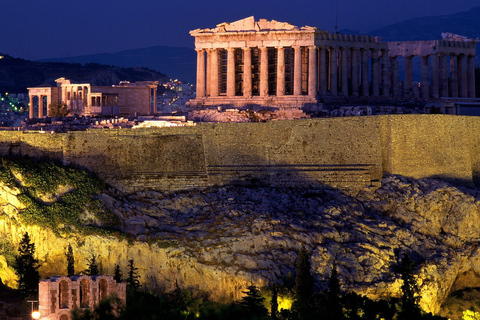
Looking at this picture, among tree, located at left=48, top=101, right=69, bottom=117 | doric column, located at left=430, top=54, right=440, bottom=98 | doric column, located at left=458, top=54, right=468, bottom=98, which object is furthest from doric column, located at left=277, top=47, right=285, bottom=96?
tree, located at left=48, top=101, right=69, bottom=117

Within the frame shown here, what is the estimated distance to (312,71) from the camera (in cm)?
7450

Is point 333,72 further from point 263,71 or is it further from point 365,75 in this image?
point 263,71

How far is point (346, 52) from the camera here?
256 feet

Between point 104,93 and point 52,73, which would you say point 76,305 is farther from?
point 52,73

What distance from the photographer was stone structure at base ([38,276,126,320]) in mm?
46250

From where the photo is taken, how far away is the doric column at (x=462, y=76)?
275 ft

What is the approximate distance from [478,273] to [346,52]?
25.8 metres

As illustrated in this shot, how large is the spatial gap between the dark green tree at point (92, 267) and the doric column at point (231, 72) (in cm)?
2624

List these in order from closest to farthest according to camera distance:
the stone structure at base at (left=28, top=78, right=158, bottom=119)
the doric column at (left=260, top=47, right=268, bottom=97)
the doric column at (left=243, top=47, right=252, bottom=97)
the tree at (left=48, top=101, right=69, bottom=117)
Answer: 1. the doric column at (left=260, top=47, right=268, bottom=97)
2. the doric column at (left=243, top=47, right=252, bottom=97)
3. the tree at (left=48, top=101, right=69, bottom=117)
4. the stone structure at base at (left=28, top=78, right=158, bottom=119)

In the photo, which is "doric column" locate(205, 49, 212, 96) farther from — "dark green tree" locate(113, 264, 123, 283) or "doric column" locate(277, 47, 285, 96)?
"dark green tree" locate(113, 264, 123, 283)

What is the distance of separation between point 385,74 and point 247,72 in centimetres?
1210

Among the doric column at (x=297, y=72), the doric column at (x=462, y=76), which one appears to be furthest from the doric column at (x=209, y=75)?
the doric column at (x=462, y=76)

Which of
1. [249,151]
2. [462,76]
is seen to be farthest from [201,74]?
[462,76]

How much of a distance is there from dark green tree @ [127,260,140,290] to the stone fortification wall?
7676 mm
